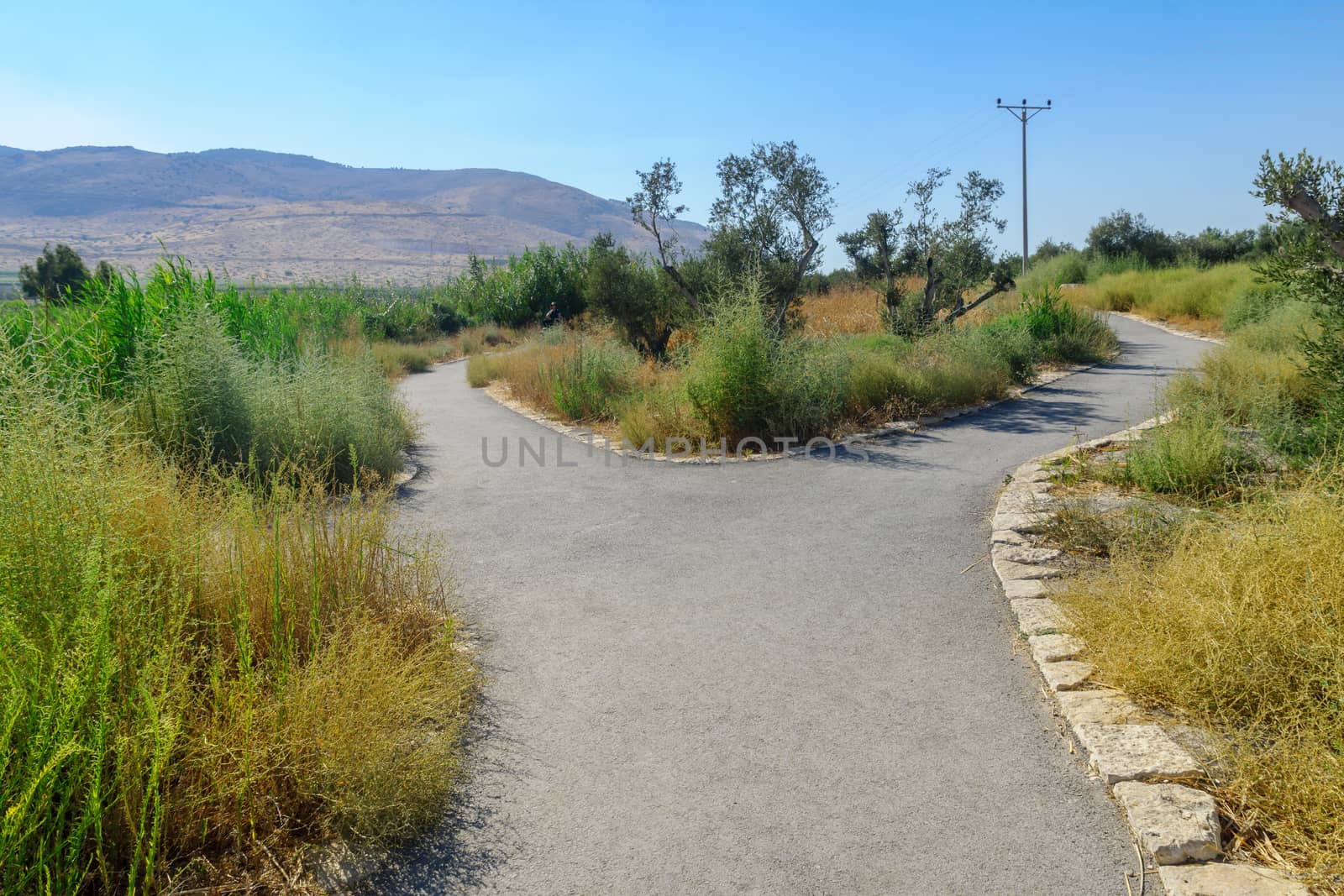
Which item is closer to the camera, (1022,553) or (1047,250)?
(1022,553)

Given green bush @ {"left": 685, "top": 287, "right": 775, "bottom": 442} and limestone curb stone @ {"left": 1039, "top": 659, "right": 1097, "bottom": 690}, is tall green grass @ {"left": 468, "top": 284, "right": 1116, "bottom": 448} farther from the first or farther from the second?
limestone curb stone @ {"left": 1039, "top": 659, "right": 1097, "bottom": 690}

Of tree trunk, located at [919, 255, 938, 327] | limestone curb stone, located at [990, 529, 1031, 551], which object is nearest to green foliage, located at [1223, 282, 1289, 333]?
tree trunk, located at [919, 255, 938, 327]

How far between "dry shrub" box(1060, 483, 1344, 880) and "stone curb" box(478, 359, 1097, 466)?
5248 millimetres

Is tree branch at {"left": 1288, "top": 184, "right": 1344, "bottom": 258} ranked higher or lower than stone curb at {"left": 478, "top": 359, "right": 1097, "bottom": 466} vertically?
→ higher

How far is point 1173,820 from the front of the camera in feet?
9.51

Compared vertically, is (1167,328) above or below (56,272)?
below

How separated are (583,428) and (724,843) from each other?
31.1 ft

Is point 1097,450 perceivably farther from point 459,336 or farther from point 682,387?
point 459,336

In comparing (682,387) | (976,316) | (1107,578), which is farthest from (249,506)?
(976,316)

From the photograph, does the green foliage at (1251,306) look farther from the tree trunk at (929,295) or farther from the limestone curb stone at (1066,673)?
the limestone curb stone at (1066,673)

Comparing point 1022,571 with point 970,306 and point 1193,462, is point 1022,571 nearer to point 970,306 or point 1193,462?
point 1193,462

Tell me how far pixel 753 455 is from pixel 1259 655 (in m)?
6.38

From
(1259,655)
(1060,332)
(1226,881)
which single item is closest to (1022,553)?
(1259,655)

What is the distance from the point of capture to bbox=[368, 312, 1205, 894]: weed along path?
2857 mm
